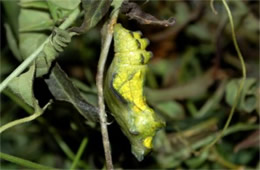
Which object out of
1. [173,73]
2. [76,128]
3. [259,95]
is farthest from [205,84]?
[76,128]

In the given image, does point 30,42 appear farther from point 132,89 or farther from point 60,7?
point 132,89

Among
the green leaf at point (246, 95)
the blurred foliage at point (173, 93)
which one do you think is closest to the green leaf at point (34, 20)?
the blurred foliage at point (173, 93)

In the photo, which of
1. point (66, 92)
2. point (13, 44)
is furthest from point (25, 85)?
point (13, 44)

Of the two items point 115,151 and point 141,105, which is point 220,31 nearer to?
point 115,151

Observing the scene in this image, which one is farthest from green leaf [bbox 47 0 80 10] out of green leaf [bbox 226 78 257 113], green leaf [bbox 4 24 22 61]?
green leaf [bbox 226 78 257 113]

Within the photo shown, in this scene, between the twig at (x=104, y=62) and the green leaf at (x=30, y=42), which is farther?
the green leaf at (x=30, y=42)

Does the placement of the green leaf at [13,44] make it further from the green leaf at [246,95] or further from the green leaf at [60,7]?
the green leaf at [246,95]

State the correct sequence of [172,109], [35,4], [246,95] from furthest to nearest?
[172,109] → [246,95] → [35,4]

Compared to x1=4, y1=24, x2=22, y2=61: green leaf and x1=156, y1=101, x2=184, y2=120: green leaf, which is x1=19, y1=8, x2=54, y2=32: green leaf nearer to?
x1=4, y1=24, x2=22, y2=61: green leaf
